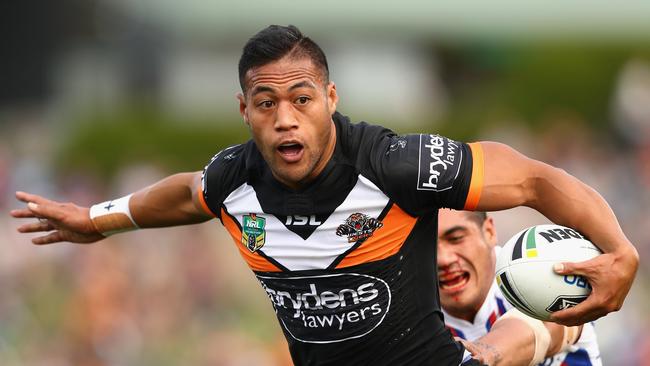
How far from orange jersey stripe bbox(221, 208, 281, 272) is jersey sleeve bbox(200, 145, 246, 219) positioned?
0.08 m

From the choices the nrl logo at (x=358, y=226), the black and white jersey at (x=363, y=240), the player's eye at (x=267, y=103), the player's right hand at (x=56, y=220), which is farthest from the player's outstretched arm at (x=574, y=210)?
the player's right hand at (x=56, y=220)

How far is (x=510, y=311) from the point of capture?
7852 mm

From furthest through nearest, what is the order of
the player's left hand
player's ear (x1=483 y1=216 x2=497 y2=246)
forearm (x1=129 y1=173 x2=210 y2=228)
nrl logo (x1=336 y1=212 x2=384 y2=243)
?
1. player's ear (x1=483 y1=216 x2=497 y2=246)
2. forearm (x1=129 y1=173 x2=210 y2=228)
3. nrl logo (x1=336 y1=212 x2=384 y2=243)
4. the player's left hand

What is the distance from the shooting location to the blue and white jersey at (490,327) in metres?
8.04

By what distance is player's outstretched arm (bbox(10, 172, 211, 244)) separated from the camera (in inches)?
298

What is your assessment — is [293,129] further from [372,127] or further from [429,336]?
[429,336]

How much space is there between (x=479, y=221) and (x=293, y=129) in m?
2.20

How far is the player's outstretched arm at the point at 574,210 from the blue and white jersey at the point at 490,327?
147 centimetres

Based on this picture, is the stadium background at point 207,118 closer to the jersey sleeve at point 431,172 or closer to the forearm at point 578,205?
the forearm at point 578,205

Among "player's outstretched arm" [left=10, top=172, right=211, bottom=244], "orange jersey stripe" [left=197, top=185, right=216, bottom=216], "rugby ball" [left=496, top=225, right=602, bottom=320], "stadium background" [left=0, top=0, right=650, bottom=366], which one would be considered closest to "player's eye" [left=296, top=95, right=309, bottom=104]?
"orange jersey stripe" [left=197, top=185, right=216, bottom=216]

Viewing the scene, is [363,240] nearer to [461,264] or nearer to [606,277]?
[606,277]

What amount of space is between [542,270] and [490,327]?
1563 mm

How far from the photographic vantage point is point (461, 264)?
8.15m

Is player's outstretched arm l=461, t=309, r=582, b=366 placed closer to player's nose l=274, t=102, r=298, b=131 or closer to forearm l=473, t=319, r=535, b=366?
forearm l=473, t=319, r=535, b=366
